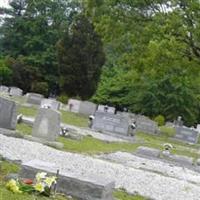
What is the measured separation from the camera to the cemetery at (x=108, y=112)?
331 inches

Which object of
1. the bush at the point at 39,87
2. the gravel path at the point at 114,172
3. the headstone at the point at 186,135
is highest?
the bush at the point at 39,87

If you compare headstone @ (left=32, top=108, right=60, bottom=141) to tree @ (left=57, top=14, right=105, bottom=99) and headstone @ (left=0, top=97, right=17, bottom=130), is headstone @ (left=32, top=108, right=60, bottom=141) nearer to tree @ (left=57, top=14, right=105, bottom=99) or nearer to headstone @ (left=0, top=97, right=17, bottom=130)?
headstone @ (left=0, top=97, right=17, bottom=130)

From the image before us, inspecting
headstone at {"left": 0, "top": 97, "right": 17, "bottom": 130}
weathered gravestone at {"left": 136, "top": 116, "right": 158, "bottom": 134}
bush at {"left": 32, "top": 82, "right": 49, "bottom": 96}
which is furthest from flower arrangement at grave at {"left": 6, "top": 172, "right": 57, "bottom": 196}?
bush at {"left": 32, "top": 82, "right": 49, "bottom": 96}

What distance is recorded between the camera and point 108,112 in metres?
27.2

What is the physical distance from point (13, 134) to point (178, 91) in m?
35.0

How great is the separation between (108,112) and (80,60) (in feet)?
58.3

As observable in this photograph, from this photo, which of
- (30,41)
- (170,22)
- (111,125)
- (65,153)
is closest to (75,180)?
(65,153)

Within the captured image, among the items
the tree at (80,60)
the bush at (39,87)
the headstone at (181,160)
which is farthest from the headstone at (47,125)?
the bush at (39,87)

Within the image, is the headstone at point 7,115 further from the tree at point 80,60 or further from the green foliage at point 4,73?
the green foliage at point 4,73

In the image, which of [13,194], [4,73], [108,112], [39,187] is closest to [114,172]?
[39,187]

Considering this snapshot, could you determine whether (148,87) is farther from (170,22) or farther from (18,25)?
(170,22)

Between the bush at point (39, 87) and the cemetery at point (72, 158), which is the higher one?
the bush at point (39, 87)

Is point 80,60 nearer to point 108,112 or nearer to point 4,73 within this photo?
point 4,73

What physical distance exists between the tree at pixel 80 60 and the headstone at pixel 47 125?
2876cm
